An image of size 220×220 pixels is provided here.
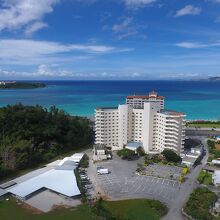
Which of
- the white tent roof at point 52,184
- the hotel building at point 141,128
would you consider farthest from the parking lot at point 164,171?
the white tent roof at point 52,184

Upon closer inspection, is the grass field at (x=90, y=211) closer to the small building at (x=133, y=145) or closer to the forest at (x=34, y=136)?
the forest at (x=34, y=136)

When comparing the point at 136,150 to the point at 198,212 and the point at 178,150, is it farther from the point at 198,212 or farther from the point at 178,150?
the point at 198,212

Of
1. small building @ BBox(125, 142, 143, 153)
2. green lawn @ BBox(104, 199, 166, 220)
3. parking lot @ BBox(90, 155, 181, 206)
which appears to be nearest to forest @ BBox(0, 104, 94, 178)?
small building @ BBox(125, 142, 143, 153)

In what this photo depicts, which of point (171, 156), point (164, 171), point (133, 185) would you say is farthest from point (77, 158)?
point (171, 156)

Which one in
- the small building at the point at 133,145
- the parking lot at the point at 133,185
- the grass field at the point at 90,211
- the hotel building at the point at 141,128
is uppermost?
the hotel building at the point at 141,128

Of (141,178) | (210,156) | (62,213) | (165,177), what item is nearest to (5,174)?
(62,213)

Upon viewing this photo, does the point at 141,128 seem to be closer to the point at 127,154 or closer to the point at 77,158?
the point at 127,154
